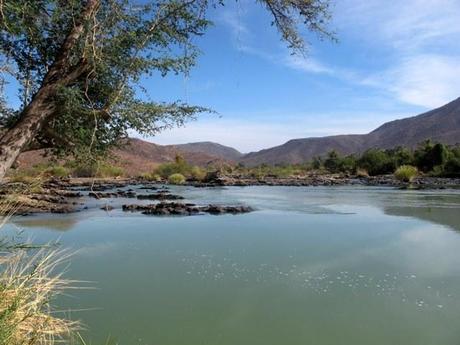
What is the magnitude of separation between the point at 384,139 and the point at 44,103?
117232 mm

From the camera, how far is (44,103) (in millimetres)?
3895

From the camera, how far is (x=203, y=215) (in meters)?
15.0

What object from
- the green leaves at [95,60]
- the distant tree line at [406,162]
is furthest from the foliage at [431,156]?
the green leaves at [95,60]

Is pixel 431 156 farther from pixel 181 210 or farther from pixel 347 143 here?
pixel 347 143

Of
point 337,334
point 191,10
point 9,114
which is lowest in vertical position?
point 337,334

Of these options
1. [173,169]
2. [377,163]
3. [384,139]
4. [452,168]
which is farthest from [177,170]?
[384,139]

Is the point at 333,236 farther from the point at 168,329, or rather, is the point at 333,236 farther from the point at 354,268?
the point at 168,329

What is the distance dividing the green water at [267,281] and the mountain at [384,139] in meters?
84.4

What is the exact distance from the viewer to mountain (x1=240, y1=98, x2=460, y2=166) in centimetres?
9819

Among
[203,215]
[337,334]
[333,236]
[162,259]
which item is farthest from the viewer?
[203,215]

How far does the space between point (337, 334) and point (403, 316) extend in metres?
0.98

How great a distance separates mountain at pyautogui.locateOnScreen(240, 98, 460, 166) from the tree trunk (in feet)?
300

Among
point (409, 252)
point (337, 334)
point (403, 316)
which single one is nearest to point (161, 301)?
point (337, 334)

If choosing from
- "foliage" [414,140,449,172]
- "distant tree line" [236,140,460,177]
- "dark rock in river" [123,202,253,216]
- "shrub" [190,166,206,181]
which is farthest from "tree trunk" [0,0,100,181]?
"shrub" [190,166,206,181]
